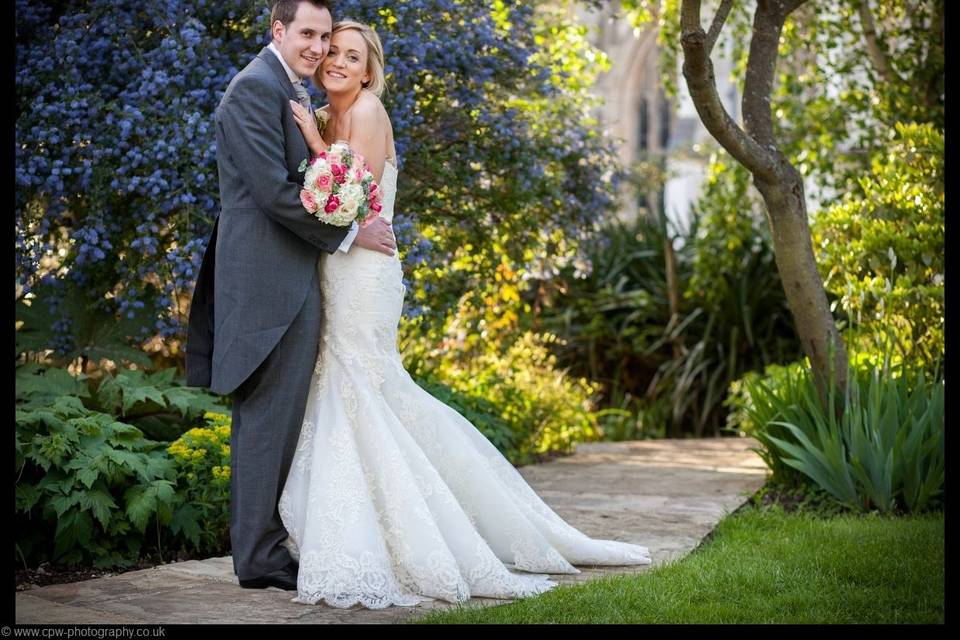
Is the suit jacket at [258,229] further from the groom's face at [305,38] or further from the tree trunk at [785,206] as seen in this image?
the tree trunk at [785,206]

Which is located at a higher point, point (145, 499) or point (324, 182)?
point (324, 182)

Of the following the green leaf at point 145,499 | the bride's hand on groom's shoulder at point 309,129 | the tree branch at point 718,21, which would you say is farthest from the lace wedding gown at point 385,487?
the tree branch at point 718,21

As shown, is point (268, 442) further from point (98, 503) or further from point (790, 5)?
point (790, 5)

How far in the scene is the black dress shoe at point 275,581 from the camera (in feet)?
11.8

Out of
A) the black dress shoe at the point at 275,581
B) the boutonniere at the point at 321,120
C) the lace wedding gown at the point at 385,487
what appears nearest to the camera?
the lace wedding gown at the point at 385,487

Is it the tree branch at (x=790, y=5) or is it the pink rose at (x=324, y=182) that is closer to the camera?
the pink rose at (x=324, y=182)

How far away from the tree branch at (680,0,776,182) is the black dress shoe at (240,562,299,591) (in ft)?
9.43

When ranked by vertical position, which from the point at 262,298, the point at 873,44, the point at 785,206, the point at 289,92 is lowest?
the point at 262,298

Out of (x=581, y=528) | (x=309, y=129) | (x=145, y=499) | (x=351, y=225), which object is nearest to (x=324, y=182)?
(x=351, y=225)

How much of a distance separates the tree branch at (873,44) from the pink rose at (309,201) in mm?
5906

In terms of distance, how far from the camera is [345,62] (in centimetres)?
376

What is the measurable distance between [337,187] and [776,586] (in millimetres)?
1973
